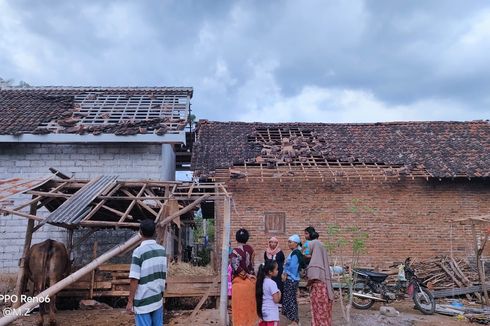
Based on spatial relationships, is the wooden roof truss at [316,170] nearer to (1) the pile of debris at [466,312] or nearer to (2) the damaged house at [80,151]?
(2) the damaged house at [80,151]

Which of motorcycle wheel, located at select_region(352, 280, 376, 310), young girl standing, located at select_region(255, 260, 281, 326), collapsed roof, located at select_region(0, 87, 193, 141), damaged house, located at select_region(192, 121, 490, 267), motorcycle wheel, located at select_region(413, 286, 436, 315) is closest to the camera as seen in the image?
young girl standing, located at select_region(255, 260, 281, 326)

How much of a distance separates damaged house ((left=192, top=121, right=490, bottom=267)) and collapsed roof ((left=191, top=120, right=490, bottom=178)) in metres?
0.06

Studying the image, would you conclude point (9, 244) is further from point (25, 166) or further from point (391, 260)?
point (391, 260)

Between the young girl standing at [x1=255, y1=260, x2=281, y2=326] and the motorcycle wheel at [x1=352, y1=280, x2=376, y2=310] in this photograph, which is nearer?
the young girl standing at [x1=255, y1=260, x2=281, y2=326]

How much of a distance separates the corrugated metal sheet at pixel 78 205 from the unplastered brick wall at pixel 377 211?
4.81m

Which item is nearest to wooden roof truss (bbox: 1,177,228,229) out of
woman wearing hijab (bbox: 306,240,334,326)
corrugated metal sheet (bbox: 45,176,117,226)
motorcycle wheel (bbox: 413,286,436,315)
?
corrugated metal sheet (bbox: 45,176,117,226)

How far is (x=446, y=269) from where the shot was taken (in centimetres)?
1164

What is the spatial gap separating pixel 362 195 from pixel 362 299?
359 cm

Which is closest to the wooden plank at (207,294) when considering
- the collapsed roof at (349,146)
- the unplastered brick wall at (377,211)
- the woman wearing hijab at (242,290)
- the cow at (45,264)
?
the woman wearing hijab at (242,290)

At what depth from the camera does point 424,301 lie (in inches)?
368

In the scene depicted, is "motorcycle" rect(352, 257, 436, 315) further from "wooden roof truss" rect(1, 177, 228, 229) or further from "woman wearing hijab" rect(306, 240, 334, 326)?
"wooden roof truss" rect(1, 177, 228, 229)

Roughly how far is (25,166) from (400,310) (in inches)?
382

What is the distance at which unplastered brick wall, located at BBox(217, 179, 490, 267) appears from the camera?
12250 mm

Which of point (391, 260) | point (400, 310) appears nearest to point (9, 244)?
point (400, 310)
